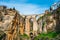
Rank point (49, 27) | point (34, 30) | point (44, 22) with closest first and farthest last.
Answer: point (49, 27)
point (44, 22)
point (34, 30)

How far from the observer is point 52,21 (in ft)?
223

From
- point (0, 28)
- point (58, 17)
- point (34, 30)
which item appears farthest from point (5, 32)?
point (34, 30)

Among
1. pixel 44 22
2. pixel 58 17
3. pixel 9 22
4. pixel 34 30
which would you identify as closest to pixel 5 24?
pixel 9 22

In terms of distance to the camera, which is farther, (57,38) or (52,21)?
(52,21)

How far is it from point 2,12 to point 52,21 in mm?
30226

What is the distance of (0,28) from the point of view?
35906 millimetres

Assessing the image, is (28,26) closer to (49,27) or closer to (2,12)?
(49,27)

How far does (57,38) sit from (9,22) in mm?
14574

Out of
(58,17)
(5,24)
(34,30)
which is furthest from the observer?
(34,30)

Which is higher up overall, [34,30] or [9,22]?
[9,22]

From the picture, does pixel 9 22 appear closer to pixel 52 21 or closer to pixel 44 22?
pixel 52 21

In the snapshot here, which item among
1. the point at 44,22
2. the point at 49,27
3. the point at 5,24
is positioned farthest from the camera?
the point at 44,22

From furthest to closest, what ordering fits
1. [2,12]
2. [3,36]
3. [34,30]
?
[34,30] → [2,12] → [3,36]

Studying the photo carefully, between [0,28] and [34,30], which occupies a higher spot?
[0,28]
